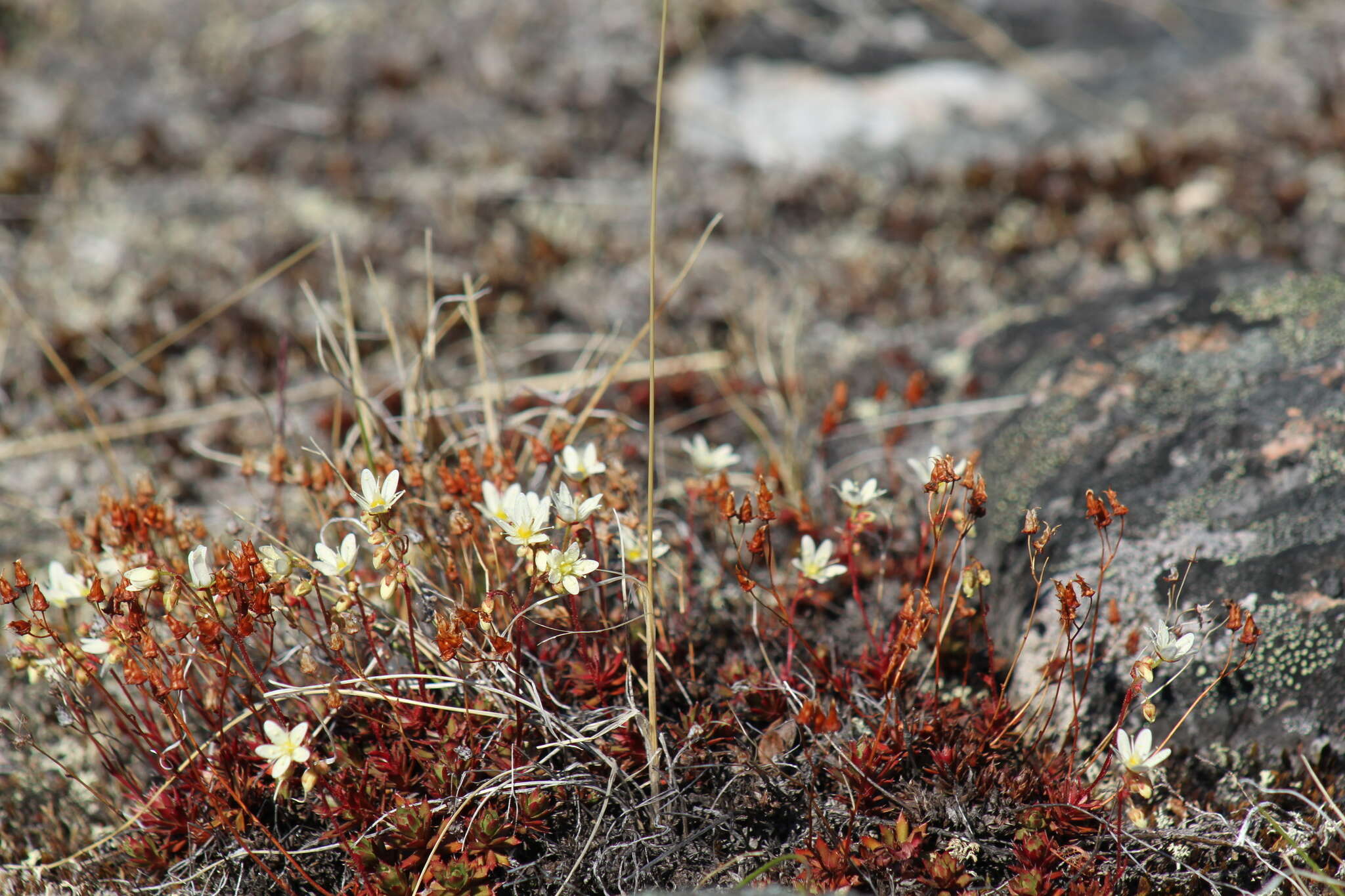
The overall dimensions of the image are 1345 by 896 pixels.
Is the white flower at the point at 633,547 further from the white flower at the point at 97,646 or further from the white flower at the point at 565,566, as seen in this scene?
the white flower at the point at 97,646

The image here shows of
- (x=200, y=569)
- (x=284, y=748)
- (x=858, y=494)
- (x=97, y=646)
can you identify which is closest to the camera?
(x=284, y=748)

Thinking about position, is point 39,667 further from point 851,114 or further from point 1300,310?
point 851,114

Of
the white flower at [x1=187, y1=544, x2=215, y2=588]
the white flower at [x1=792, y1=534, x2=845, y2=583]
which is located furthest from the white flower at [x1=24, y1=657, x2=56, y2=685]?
the white flower at [x1=792, y1=534, x2=845, y2=583]

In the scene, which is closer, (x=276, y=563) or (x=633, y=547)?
(x=276, y=563)

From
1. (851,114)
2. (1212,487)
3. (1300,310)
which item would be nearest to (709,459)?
(1212,487)

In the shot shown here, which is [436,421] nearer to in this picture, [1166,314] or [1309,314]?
[1166,314]

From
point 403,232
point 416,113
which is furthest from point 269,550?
point 416,113

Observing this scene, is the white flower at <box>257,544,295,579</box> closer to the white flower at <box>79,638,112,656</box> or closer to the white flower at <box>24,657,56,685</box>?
the white flower at <box>79,638,112,656</box>
